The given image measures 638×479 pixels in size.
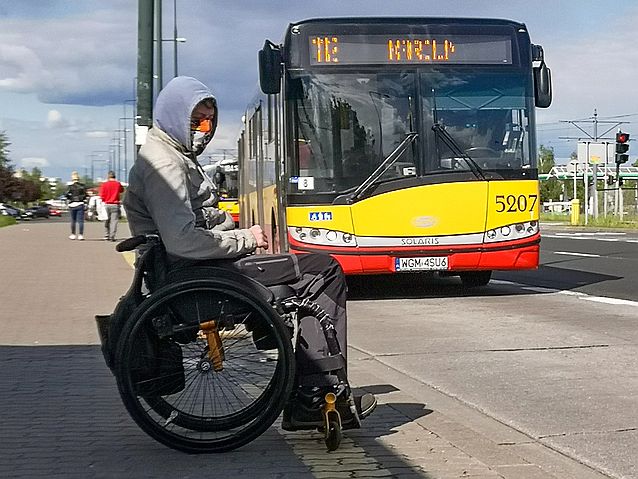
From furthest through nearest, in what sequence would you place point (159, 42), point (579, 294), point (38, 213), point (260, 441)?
point (38, 213)
point (159, 42)
point (579, 294)
point (260, 441)

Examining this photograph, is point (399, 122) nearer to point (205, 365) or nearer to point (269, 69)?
point (269, 69)

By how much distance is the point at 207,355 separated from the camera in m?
5.48

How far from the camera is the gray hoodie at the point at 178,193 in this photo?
5273 millimetres

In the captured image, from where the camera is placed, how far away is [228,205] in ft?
121

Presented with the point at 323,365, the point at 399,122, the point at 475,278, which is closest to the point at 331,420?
the point at 323,365

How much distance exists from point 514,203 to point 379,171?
1739mm

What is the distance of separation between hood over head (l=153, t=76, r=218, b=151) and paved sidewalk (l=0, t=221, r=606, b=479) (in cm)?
155

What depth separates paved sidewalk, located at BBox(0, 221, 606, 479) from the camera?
5.13 meters

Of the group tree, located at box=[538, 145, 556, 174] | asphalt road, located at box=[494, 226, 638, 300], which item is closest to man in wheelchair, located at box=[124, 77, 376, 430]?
asphalt road, located at box=[494, 226, 638, 300]

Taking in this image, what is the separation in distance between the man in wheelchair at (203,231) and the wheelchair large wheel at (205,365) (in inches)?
5.9

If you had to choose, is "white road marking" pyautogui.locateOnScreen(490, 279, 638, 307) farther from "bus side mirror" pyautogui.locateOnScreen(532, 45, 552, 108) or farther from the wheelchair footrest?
the wheelchair footrest

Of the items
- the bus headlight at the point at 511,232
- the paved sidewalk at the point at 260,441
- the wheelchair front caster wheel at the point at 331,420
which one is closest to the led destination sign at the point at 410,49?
the bus headlight at the point at 511,232

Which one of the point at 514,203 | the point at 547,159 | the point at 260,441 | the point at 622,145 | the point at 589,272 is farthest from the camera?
the point at 547,159

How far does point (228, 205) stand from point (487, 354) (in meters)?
28.0
